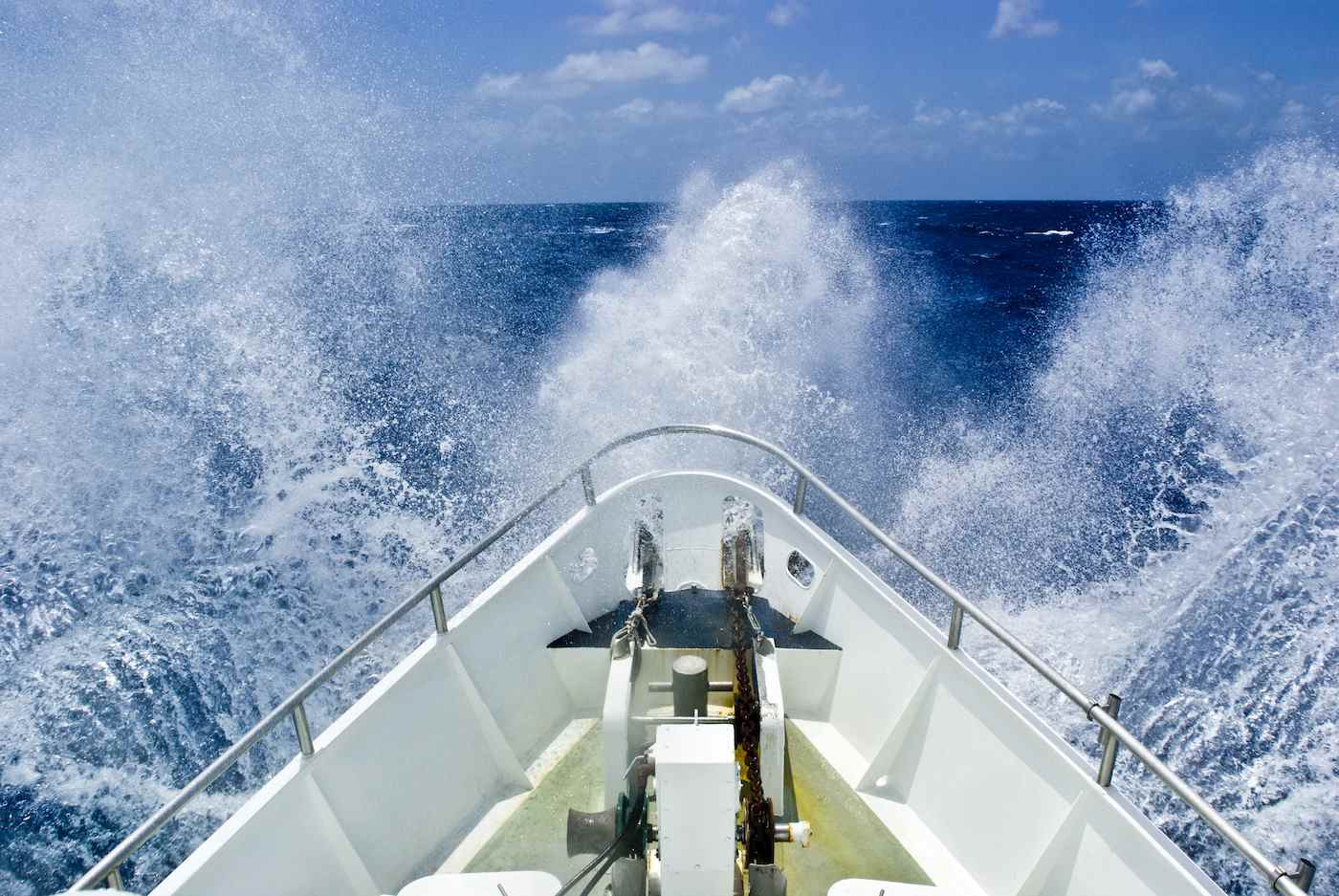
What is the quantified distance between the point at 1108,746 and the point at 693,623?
2382 mm

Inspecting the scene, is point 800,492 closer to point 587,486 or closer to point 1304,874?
point 587,486

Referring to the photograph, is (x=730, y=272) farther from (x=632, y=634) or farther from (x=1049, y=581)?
(x=632, y=634)

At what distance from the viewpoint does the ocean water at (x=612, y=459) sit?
21.0 ft

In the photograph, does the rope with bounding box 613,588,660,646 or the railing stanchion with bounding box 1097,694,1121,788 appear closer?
the railing stanchion with bounding box 1097,694,1121,788

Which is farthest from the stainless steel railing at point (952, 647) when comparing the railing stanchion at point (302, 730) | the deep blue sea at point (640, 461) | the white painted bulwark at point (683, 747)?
the deep blue sea at point (640, 461)

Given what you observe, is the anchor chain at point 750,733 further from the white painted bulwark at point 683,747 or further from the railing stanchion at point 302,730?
the railing stanchion at point 302,730

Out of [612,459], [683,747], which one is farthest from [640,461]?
[683,747]

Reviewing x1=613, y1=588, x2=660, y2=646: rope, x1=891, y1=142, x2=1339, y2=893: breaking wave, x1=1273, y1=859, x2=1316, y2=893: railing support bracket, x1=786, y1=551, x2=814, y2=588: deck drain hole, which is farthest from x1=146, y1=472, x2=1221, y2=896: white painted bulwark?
x1=891, y1=142, x2=1339, y2=893: breaking wave

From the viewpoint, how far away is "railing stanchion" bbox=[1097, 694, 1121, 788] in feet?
8.80

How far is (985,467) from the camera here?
1352 cm

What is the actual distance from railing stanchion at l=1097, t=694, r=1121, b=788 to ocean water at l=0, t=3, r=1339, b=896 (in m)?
3.44

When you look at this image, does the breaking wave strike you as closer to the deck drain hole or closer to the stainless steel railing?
the deck drain hole

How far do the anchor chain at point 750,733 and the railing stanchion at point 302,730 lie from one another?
1.79 m

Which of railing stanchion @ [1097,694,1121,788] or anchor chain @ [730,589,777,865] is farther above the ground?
railing stanchion @ [1097,694,1121,788]
